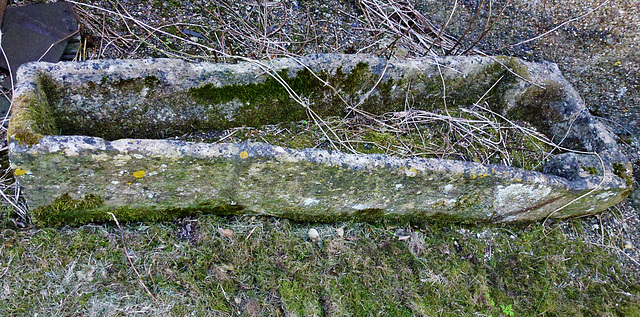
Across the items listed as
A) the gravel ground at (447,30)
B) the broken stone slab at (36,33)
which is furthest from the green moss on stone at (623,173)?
the broken stone slab at (36,33)

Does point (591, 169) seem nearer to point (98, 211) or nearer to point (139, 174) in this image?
point (139, 174)

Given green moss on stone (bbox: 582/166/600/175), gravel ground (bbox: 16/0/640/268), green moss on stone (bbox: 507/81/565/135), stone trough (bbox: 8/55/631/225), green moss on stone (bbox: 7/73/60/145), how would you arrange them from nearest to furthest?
green moss on stone (bbox: 7/73/60/145)
stone trough (bbox: 8/55/631/225)
green moss on stone (bbox: 582/166/600/175)
gravel ground (bbox: 16/0/640/268)
green moss on stone (bbox: 507/81/565/135)

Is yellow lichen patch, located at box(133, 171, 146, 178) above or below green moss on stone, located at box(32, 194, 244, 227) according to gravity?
above

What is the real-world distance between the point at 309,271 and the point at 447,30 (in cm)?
326

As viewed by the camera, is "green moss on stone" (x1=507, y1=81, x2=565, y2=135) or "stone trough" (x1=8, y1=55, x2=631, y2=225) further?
"green moss on stone" (x1=507, y1=81, x2=565, y2=135)

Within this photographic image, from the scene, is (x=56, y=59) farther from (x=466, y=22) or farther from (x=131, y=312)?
(x=466, y=22)

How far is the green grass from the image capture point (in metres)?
2.19

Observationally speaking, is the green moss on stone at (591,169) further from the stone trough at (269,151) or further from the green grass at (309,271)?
the green grass at (309,271)

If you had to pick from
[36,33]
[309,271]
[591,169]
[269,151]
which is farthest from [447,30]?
[36,33]

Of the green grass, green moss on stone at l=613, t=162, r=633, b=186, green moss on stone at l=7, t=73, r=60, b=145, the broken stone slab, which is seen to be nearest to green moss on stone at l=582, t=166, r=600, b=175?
green moss on stone at l=613, t=162, r=633, b=186

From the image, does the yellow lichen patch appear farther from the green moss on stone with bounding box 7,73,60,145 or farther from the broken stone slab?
the broken stone slab

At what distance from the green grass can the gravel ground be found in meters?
0.49

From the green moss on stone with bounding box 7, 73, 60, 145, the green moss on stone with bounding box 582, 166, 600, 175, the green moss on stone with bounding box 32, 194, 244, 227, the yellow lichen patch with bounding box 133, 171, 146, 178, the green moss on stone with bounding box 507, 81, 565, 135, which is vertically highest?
the green moss on stone with bounding box 507, 81, 565, 135

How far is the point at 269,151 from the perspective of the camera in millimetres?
2209
